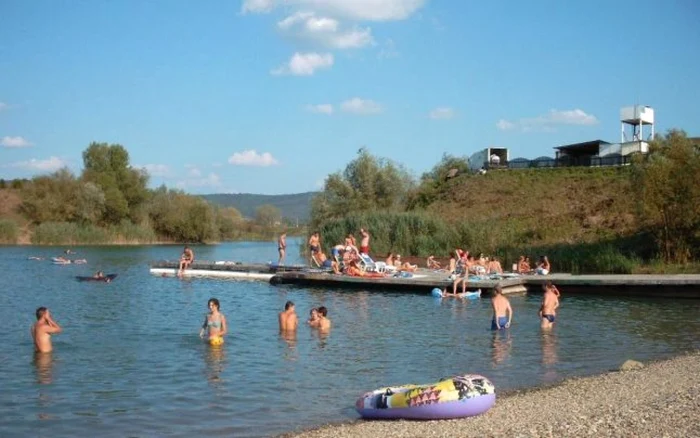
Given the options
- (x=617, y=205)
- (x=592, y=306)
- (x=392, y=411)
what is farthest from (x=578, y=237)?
(x=392, y=411)

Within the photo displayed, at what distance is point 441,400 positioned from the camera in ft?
32.0

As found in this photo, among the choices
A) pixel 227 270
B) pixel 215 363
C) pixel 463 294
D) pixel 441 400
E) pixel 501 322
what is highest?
pixel 227 270

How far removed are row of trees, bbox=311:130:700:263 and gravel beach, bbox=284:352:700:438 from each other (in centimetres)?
2028

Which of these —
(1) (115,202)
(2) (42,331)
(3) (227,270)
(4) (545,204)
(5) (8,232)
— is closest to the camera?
(2) (42,331)

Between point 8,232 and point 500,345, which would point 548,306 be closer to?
point 500,345

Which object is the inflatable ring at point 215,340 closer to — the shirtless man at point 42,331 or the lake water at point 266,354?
the lake water at point 266,354

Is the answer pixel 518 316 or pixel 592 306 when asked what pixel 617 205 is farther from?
pixel 518 316

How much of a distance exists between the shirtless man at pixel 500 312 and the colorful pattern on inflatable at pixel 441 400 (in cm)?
877

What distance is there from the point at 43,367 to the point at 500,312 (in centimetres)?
1088

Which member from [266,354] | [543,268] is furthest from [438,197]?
[266,354]

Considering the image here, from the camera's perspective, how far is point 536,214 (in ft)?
164

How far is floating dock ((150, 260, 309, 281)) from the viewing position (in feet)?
114

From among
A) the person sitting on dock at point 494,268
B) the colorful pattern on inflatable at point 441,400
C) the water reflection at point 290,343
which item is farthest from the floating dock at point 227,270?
the colorful pattern on inflatable at point 441,400

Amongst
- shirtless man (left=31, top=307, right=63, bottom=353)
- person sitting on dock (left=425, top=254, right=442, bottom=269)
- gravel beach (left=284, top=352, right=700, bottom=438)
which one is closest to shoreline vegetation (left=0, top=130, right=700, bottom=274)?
person sitting on dock (left=425, top=254, right=442, bottom=269)
